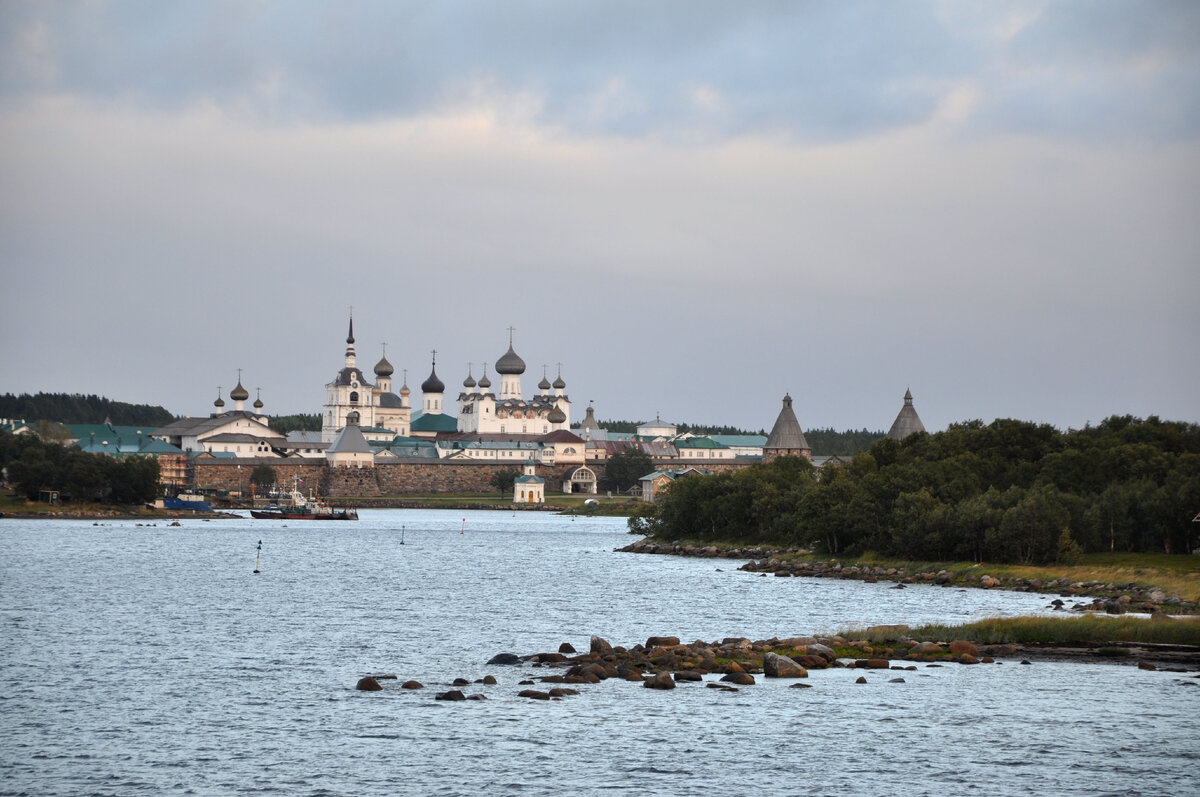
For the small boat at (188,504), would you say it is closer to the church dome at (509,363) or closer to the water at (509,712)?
the church dome at (509,363)

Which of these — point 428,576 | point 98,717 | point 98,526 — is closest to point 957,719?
point 98,717

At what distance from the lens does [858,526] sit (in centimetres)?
5478

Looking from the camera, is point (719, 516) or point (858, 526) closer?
point (858, 526)

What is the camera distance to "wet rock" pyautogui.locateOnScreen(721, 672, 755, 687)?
24.8 metres

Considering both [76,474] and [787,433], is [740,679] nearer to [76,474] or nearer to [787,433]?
[76,474]

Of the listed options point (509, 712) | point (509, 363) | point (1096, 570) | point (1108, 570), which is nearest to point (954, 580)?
point (1096, 570)

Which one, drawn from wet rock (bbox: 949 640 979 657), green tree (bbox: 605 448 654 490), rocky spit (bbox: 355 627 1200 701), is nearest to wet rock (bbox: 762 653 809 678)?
rocky spit (bbox: 355 627 1200 701)

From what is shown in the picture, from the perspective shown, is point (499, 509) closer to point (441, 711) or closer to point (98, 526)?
point (98, 526)

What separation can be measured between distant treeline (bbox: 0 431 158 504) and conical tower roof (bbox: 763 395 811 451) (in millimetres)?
46076

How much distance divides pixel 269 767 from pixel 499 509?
10523 centimetres

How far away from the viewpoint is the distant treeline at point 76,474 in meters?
91.2

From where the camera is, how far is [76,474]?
91.4 metres

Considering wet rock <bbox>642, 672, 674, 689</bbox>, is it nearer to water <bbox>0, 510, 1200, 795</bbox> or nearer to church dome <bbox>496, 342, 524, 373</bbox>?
water <bbox>0, 510, 1200, 795</bbox>

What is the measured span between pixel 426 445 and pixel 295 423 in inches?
1648
